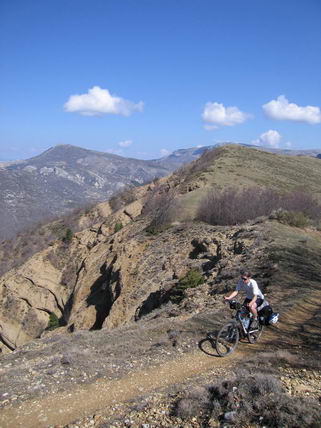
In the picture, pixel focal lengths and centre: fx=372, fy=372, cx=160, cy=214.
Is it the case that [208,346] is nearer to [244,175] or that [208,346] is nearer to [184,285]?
[184,285]

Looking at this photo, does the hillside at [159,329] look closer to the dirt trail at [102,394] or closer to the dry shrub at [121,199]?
the dirt trail at [102,394]

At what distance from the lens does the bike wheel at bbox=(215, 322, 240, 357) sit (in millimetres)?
9523

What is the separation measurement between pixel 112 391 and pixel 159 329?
12.0 ft

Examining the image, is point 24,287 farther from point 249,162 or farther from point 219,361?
point 249,162

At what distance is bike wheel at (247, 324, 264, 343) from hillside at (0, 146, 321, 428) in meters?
0.24

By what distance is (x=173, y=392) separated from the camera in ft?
24.6

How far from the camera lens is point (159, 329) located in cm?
1154

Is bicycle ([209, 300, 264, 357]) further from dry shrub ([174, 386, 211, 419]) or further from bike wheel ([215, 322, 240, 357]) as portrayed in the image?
dry shrub ([174, 386, 211, 419])

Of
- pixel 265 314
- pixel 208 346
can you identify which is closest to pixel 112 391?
pixel 208 346

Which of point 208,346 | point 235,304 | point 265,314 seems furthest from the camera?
point 265,314

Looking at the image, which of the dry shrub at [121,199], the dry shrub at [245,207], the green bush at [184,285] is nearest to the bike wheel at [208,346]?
the green bush at [184,285]

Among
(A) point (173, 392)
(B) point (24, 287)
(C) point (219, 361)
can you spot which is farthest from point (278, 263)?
(B) point (24, 287)

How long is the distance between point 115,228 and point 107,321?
80.1 feet

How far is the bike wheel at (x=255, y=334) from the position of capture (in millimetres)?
9925
